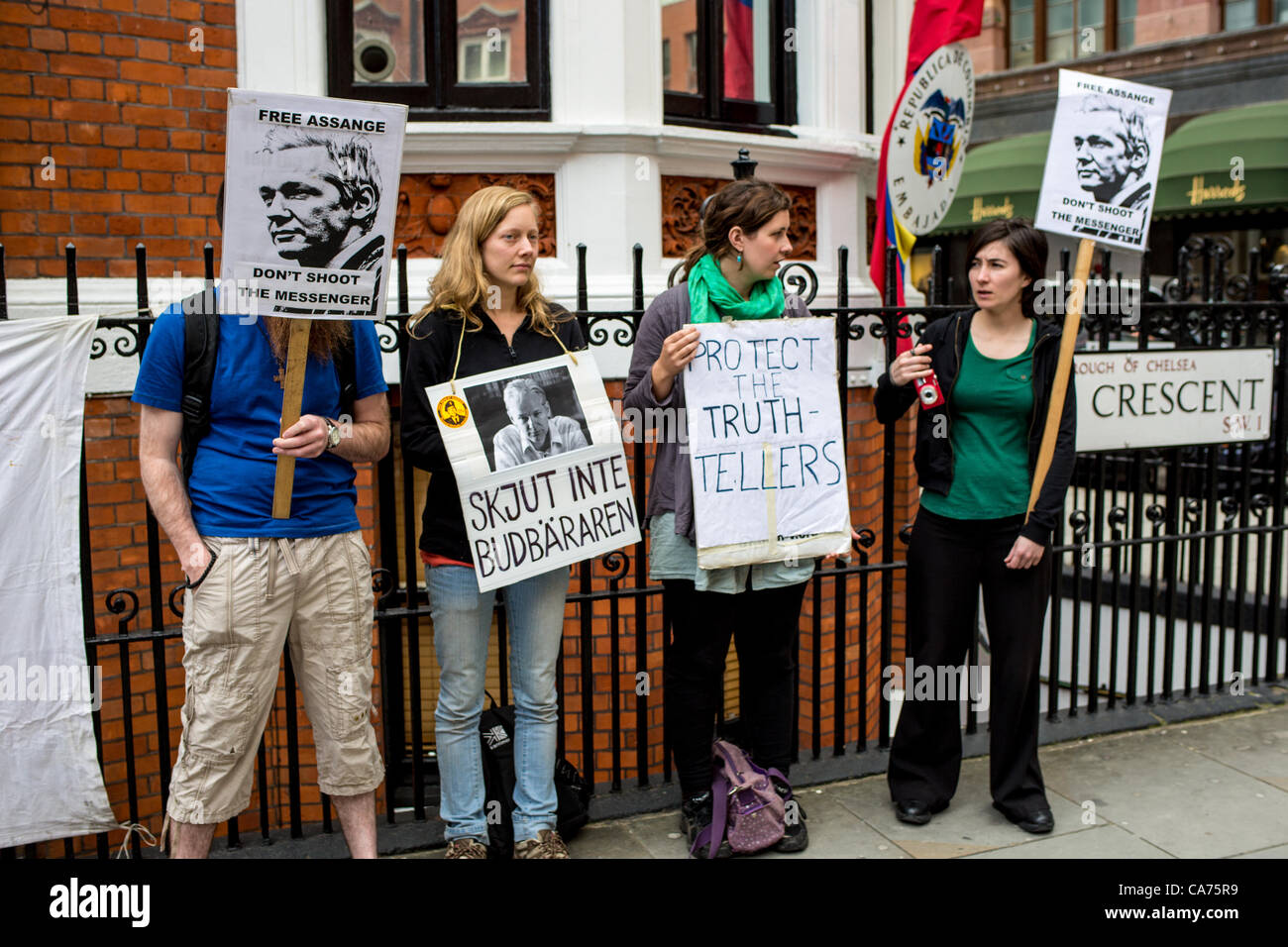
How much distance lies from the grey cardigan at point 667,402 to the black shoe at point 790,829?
3.14 ft

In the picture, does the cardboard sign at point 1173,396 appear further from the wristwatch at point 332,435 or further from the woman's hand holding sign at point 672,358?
the wristwatch at point 332,435

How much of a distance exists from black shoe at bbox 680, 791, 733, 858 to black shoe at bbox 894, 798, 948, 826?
770mm

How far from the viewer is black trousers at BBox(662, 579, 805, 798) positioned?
12.5ft

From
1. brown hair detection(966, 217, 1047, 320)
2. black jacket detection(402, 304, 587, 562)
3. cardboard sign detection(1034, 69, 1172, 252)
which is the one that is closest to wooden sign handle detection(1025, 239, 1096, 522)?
brown hair detection(966, 217, 1047, 320)

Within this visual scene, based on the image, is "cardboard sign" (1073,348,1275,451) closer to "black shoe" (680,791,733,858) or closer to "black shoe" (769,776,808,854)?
"black shoe" (769,776,808,854)

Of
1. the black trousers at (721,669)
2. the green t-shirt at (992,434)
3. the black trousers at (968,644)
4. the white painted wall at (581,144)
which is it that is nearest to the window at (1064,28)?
the white painted wall at (581,144)

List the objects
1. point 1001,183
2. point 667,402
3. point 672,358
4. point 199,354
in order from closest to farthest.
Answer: point 199,354
point 672,358
point 667,402
point 1001,183

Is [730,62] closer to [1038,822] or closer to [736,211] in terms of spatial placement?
[736,211]

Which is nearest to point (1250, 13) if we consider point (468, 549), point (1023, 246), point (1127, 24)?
point (1127, 24)

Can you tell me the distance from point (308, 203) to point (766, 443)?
64.2 inches

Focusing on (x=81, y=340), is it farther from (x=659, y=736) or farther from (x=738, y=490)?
(x=659, y=736)

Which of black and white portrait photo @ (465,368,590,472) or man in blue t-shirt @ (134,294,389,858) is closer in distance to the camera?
man in blue t-shirt @ (134,294,389,858)

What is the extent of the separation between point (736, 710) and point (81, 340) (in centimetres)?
394

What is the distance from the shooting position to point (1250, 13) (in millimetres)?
19234
